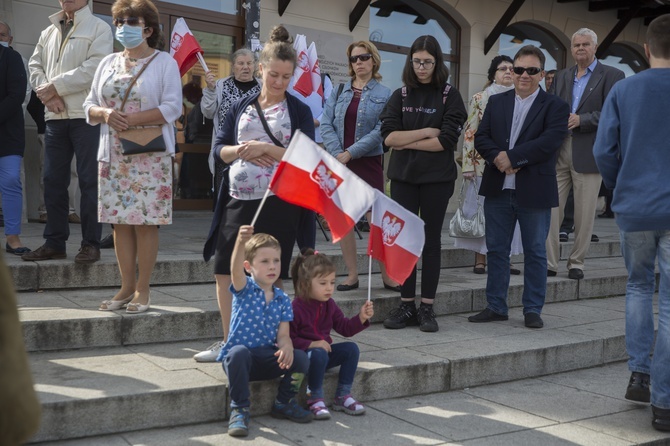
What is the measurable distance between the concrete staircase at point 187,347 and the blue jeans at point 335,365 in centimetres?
11

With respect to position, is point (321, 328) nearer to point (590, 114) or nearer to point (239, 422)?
point (239, 422)

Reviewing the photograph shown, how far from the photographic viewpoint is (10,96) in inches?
243

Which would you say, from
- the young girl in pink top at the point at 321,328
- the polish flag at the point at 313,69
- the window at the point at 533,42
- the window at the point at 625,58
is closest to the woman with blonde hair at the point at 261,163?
the young girl in pink top at the point at 321,328

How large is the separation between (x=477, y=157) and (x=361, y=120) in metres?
1.57

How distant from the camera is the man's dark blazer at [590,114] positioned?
290 inches

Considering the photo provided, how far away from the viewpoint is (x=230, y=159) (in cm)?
455

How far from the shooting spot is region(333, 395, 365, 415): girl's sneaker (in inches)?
172

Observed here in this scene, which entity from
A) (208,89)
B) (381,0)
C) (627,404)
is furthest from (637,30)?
(627,404)

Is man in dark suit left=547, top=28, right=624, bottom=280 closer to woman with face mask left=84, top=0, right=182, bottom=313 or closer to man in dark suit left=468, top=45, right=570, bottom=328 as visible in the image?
man in dark suit left=468, top=45, right=570, bottom=328

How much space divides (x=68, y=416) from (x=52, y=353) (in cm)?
102

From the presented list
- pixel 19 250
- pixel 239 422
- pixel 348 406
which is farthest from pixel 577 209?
pixel 19 250

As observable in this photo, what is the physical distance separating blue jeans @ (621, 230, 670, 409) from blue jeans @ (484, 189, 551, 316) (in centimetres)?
142

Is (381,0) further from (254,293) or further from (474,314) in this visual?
(254,293)

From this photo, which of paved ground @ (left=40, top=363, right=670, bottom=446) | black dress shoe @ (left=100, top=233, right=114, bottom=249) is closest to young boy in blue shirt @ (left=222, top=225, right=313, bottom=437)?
paved ground @ (left=40, top=363, right=670, bottom=446)
